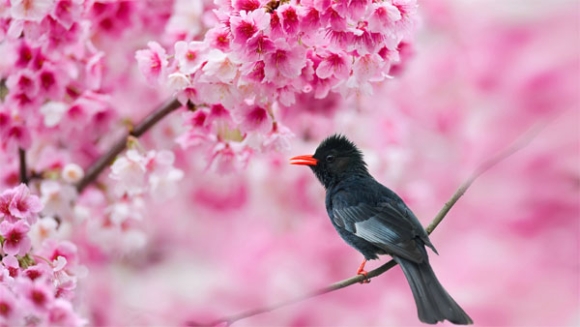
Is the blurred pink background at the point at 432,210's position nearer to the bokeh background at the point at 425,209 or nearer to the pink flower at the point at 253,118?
the bokeh background at the point at 425,209

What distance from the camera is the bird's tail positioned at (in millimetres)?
283

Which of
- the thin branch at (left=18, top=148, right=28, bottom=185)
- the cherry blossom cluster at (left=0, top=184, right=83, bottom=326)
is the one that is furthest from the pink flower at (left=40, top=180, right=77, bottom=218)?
the cherry blossom cluster at (left=0, top=184, right=83, bottom=326)

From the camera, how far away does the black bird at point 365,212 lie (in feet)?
1.07

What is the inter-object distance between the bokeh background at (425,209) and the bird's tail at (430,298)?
1.13ft

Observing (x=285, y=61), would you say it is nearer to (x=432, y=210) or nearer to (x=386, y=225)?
(x=386, y=225)

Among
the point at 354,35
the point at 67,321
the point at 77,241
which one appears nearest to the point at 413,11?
the point at 354,35

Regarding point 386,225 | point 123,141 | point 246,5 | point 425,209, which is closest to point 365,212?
point 386,225

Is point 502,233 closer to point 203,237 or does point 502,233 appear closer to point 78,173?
point 203,237

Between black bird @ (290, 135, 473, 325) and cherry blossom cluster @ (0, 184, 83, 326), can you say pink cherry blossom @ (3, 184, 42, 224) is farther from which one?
black bird @ (290, 135, 473, 325)

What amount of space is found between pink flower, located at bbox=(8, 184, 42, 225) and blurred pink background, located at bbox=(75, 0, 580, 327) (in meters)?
0.33

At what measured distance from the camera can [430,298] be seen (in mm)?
295

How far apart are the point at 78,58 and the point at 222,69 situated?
187 mm

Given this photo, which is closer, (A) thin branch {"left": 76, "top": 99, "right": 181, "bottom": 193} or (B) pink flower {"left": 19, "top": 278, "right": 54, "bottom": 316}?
(B) pink flower {"left": 19, "top": 278, "right": 54, "bottom": 316}

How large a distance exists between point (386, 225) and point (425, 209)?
1.31 feet
